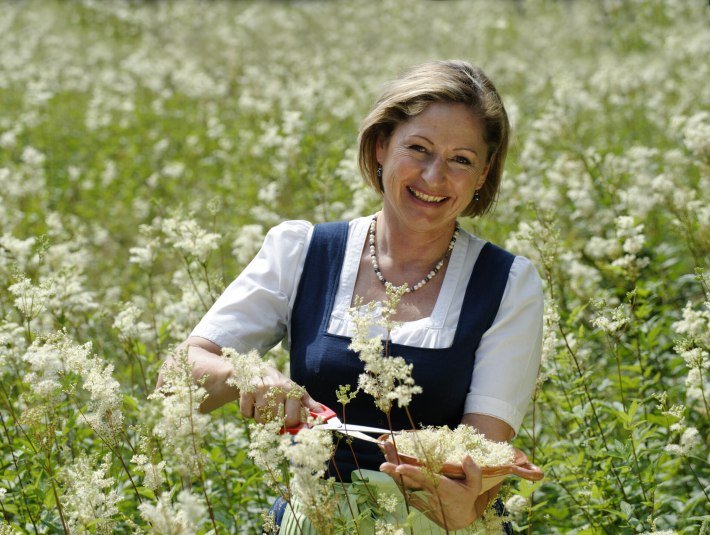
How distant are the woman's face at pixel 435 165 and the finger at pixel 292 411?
0.76m

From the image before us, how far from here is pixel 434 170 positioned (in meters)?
2.50

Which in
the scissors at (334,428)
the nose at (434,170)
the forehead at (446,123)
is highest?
the forehead at (446,123)

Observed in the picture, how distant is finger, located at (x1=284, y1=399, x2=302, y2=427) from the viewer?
2.05 metres

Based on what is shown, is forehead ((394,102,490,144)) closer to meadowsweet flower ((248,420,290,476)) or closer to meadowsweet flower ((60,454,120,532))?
meadowsweet flower ((248,420,290,476))

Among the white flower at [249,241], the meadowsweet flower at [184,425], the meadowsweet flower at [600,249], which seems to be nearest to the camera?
the meadowsweet flower at [184,425]

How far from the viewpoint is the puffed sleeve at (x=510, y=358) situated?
2.33 m

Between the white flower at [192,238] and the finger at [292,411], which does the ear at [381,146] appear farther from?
the finger at [292,411]

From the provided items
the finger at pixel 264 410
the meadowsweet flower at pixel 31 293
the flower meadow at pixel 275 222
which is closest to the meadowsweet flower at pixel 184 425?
the flower meadow at pixel 275 222

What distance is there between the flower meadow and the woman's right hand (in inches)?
3.7

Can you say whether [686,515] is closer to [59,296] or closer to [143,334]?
[143,334]

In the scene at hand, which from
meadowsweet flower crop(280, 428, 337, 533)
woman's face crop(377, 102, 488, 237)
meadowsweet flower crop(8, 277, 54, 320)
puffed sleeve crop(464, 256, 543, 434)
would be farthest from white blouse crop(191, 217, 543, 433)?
meadowsweet flower crop(280, 428, 337, 533)

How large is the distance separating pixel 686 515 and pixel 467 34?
9.26 meters

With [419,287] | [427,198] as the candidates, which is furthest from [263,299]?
[427,198]

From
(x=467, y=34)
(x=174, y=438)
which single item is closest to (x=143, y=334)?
(x=174, y=438)
